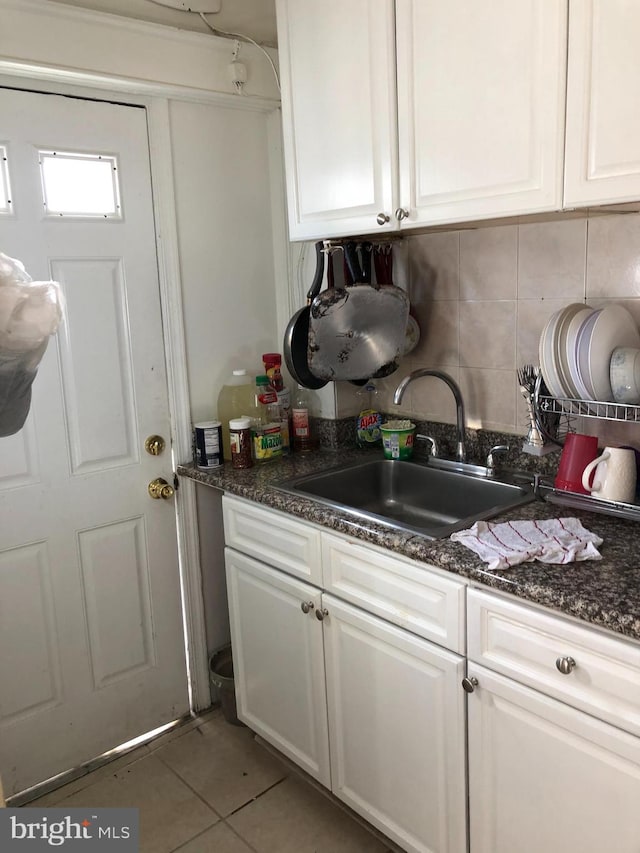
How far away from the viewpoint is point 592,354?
1.56 m

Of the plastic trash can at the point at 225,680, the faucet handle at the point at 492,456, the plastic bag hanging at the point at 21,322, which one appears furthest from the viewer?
the plastic trash can at the point at 225,680

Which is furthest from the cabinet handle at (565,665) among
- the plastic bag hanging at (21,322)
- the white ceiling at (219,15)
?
the white ceiling at (219,15)

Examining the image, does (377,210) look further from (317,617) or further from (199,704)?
(199,704)

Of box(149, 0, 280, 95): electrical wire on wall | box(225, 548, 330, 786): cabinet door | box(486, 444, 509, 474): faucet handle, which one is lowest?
box(225, 548, 330, 786): cabinet door

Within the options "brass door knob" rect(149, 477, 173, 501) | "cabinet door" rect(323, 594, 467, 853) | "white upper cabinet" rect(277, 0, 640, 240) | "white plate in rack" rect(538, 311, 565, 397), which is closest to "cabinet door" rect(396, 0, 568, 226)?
"white upper cabinet" rect(277, 0, 640, 240)

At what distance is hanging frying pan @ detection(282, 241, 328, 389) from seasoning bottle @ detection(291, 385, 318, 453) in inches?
6.5

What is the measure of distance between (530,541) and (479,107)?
90cm

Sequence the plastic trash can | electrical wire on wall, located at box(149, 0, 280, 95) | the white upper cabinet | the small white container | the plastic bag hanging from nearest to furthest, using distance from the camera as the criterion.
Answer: the plastic bag hanging, the white upper cabinet, electrical wire on wall, located at box(149, 0, 280, 95), the small white container, the plastic trash can

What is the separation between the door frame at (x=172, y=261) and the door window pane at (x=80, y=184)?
5.2 inches

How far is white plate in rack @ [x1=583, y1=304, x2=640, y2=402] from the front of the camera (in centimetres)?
155

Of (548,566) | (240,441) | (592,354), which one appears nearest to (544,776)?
(548,566)

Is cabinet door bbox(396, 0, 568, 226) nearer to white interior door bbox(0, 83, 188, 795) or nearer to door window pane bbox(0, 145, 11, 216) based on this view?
white interior door bbox(0, 83, 188, 795)

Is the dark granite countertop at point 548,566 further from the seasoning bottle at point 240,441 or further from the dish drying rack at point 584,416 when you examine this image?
the seasoning bottle at point 240,441

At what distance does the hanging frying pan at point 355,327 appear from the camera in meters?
2.02
